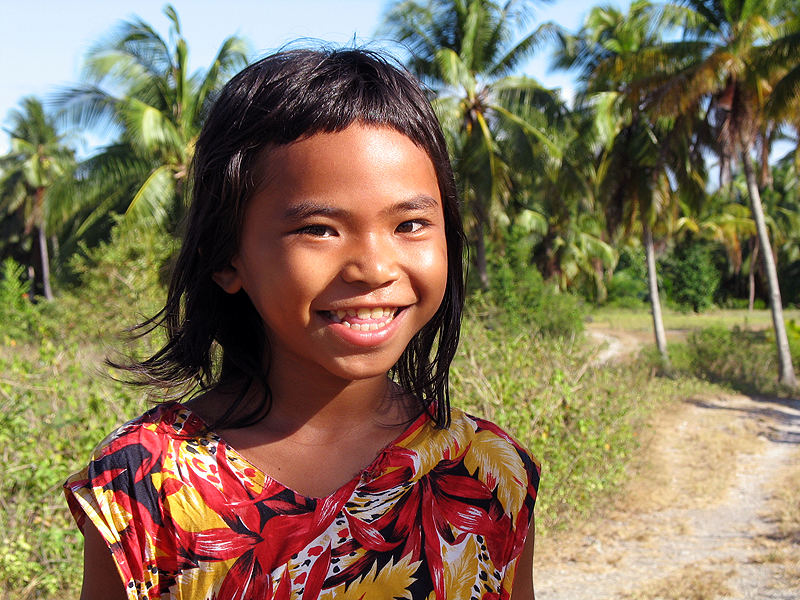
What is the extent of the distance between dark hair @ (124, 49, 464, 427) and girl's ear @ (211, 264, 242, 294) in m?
0.01

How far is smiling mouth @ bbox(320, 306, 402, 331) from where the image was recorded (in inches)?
40.2

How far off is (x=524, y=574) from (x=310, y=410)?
1.45 ft

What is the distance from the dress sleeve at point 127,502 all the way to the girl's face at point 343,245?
258 millimetres

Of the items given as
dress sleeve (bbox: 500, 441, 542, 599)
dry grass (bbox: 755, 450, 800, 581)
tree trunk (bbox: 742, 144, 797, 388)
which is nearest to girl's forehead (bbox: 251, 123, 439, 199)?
dress sleeve (bbox: 500, 441, 542, 599)

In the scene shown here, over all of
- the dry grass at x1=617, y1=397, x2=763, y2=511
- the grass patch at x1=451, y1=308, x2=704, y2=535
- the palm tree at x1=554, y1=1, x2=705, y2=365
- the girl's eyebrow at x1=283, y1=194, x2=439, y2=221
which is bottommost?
the dry grass at x1=617, y1=397, x2=763, y2=511

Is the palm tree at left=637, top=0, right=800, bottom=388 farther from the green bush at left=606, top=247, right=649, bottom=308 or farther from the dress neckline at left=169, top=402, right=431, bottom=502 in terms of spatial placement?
the green bush at left=606, top=247, right=649, bottom=308

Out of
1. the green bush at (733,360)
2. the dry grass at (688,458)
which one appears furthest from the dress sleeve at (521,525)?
the green bush at (733,360)

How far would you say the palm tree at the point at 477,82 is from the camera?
550 inches

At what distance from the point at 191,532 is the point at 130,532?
0.08m

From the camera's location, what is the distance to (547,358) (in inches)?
242

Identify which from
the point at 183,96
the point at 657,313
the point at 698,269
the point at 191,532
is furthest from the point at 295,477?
the point at 698,269

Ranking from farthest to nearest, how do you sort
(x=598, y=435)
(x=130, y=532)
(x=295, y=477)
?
(x=598, y=435) → (x=295, y=477) → (x=130, y=532)

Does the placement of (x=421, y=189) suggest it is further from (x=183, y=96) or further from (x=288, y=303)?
(x=183, y=96)

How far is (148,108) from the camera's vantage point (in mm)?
12141
